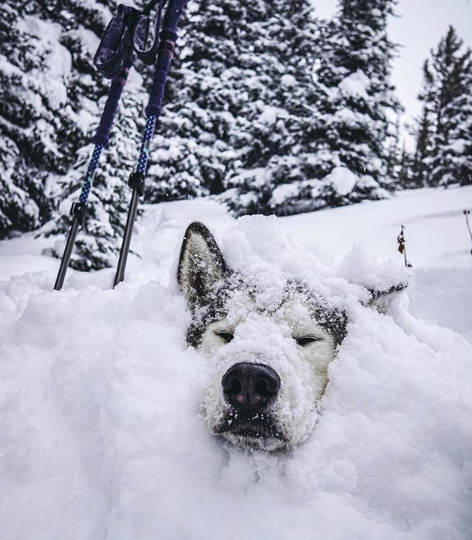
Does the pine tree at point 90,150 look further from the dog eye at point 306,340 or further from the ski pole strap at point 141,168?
the dog eye at point 306,340

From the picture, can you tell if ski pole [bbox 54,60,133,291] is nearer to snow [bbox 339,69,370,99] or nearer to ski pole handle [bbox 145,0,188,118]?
ski pole handle [bbox 145,0,188,118]

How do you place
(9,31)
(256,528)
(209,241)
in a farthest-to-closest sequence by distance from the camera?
(9,31)
(209,241)
(256,528)

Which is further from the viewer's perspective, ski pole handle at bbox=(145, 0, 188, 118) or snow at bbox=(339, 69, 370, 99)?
snow at bbox=(339, 69, 370, 99)

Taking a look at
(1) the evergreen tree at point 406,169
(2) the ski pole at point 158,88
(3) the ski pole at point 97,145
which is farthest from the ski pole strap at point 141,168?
(1) the evergreen tree at point 406,169

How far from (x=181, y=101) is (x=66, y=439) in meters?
16.8

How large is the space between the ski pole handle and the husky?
1.39 metres

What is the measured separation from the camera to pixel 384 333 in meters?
1.52

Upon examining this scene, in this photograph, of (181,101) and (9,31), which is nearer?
(9,31)

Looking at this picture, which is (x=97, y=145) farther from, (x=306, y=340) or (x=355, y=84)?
(x=355, y=84)

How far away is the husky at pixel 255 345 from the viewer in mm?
1216

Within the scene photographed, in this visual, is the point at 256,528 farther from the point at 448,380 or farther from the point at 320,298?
the point at 320,298

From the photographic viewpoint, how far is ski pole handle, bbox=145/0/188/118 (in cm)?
265

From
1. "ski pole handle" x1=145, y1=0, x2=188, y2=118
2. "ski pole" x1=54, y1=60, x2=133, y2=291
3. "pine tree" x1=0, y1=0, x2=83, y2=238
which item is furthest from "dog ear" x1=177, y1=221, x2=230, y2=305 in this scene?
"pine tree" x1=0, y1=0, x2=83, y2=238

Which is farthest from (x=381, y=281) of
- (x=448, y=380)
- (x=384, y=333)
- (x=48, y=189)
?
(x=48, y=189)
